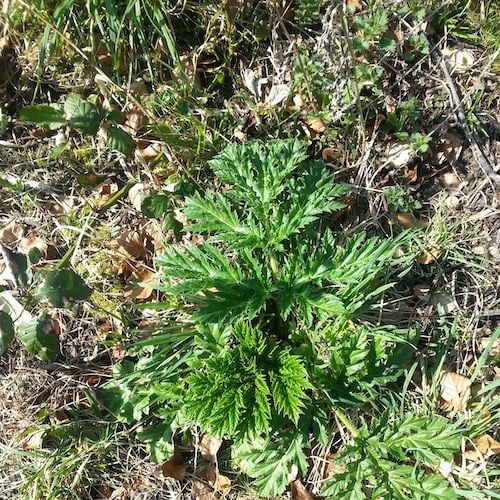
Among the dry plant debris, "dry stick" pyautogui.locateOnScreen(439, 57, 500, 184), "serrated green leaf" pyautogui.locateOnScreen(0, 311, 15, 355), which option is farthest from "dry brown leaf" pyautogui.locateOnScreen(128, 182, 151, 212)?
"dry stick" pyautogui.locateOnScreen(439, 57, 500, 184)

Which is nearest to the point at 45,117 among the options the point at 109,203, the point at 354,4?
the point at 109,203

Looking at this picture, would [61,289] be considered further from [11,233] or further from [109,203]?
[11,233]

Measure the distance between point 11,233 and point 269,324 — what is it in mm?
1431

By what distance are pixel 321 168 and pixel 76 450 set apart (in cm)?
178

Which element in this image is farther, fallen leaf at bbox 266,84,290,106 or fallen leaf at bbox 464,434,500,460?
fallen leaf at bbox 266,84,290,106

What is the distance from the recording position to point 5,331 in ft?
7.75

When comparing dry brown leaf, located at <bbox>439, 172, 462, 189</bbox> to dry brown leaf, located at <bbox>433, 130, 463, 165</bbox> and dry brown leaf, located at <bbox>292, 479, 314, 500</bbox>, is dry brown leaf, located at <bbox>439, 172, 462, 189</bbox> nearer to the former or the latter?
dry brown leaf, located at <bbox>433, 130, 463, 165</bbox>

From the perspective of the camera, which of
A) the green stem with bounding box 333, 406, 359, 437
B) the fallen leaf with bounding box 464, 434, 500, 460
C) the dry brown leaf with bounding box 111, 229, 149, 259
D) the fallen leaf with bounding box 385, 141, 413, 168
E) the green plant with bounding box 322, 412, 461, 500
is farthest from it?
the dry brown leaf with bounding box 111, 229, 149, 259

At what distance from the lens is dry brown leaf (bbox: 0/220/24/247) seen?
325cm

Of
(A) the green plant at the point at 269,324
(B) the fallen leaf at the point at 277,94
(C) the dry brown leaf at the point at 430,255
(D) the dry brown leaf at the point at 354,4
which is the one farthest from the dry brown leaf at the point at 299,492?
(D) the dry brown leaf at the point at 354,4

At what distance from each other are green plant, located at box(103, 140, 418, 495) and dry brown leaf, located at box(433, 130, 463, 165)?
49 cm

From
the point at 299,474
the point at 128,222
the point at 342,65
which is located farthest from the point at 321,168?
the point at 299,474

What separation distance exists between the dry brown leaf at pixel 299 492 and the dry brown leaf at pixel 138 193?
5.00 ft

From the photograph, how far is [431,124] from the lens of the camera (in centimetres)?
304
